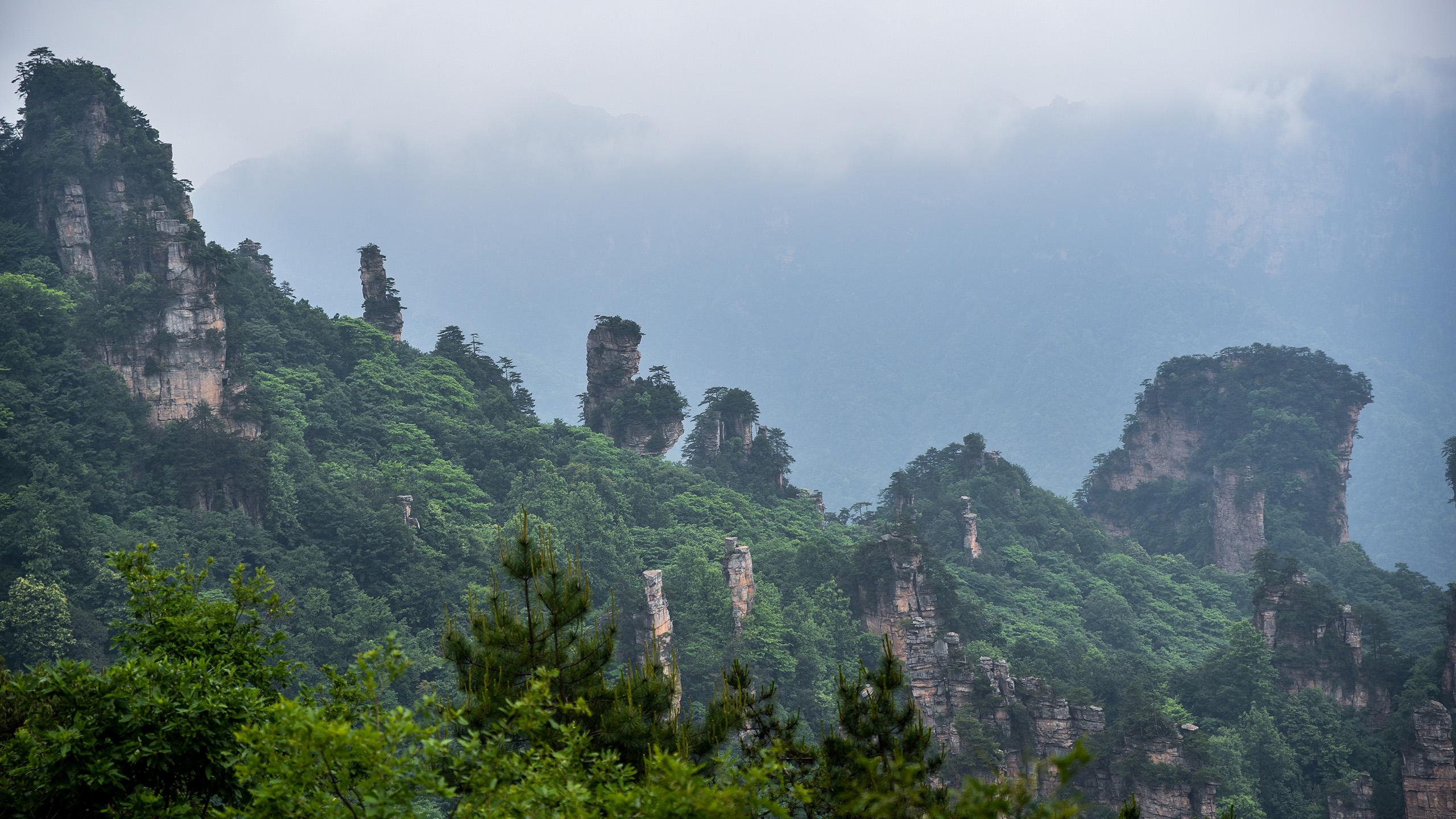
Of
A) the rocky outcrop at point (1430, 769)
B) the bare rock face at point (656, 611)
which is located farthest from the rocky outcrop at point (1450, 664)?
the bare rock face at point (656, 611)

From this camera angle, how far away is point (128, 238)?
35.6 meters

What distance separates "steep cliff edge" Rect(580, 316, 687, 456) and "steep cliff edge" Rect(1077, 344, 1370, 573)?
3431cm

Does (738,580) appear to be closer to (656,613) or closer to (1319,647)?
(656,613)

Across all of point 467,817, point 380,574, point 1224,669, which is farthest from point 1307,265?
point 467,817

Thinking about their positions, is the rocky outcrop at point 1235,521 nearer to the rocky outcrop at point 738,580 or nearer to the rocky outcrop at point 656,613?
the rocky outcrop at point 738,580

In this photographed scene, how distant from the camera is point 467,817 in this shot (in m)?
7.22

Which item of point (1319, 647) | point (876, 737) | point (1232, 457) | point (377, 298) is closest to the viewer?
point (876, 737)

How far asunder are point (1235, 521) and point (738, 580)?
40.0 m

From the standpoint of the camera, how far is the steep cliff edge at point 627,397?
167 feet

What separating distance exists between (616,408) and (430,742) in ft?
145

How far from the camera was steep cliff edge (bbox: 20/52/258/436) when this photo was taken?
33.3 meters

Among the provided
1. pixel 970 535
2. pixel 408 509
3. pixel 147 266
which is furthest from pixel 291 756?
pixel 970 535

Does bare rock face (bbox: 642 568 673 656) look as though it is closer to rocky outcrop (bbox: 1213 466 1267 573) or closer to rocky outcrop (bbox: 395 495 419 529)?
rocky outcrop (bbox: 395 495 419 529)

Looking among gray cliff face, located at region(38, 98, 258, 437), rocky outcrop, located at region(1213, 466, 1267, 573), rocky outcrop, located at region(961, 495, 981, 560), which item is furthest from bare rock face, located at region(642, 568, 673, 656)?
rocky outcrop, located at region(1213, 466, 1267, 573)
